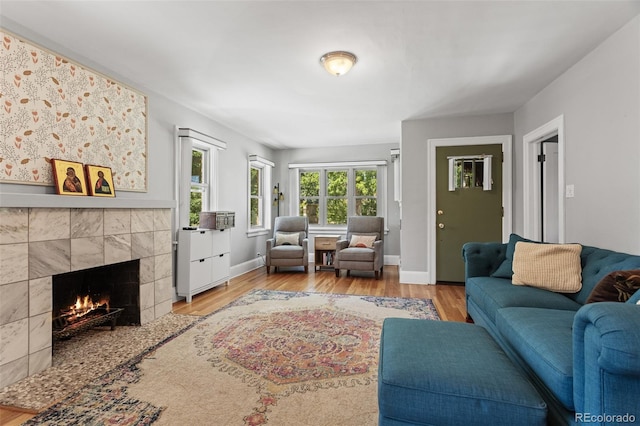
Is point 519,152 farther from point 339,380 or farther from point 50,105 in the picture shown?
point 50,105

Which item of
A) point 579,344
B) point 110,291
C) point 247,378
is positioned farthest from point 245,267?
point 579,344

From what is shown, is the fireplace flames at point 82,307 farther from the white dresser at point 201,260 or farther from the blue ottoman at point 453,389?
the blue ottoman at point 453,389

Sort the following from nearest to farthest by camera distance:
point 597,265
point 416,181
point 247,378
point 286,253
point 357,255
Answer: point 247,378, point 597,265, point 416,181, point 357,255, point 286,253

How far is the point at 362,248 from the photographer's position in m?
5.30

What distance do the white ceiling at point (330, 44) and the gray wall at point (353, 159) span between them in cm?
238

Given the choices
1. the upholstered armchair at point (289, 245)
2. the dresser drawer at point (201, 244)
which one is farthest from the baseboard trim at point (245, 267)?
the dresser drawer at point (201, 244)

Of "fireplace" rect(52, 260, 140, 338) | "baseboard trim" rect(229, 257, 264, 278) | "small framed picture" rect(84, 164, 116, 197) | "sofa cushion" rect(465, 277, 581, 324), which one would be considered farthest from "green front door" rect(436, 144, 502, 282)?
"small framed picture" rect(84, 164, 116, 197)

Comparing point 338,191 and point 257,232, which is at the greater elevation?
point 338,191

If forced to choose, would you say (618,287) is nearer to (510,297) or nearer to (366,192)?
(510,297)

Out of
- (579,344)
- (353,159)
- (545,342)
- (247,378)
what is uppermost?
(353,159)

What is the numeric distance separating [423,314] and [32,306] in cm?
313

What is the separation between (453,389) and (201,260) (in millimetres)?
3430

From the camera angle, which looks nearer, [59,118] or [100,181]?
[59,118]

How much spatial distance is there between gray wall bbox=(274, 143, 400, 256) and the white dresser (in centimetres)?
259
